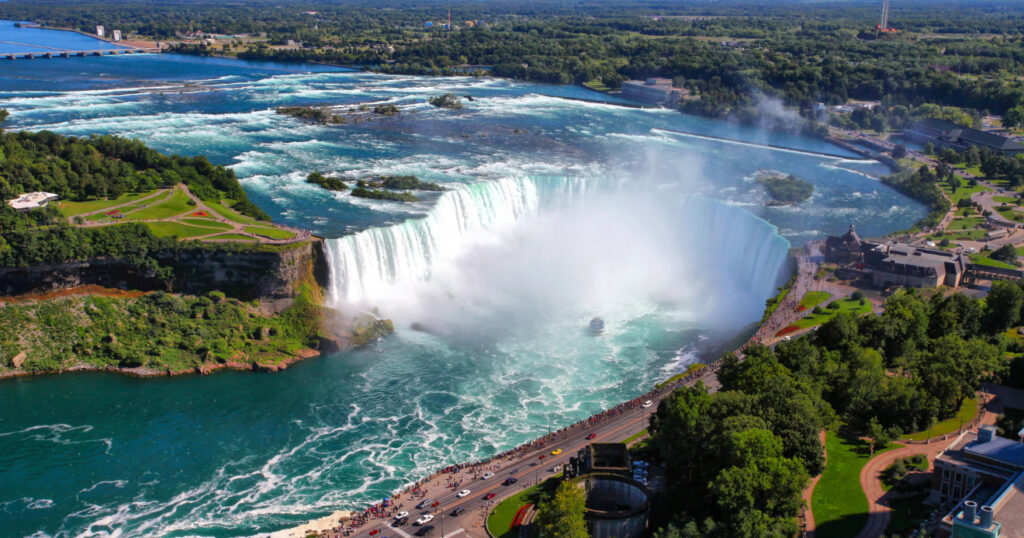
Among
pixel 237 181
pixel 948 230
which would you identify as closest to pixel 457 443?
pixel 237 181

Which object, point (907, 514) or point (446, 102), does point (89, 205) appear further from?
point (446, 102)

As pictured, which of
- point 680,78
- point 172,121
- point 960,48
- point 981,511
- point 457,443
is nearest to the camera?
point 981,511

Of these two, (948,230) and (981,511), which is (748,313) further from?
(981,511)

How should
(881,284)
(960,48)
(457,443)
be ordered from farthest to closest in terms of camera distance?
(960,48)
(881,284)
(457,443)

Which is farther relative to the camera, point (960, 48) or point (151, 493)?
point (960, 48)

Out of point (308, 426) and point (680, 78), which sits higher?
point (680, 78)

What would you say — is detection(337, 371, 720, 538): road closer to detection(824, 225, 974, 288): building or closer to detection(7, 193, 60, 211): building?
detection(824, 225, 974, 288): building

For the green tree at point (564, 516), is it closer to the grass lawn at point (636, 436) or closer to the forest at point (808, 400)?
the forest at point (808, 400)
